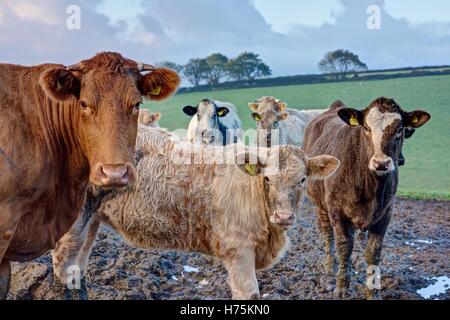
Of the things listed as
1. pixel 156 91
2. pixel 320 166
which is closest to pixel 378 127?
pixel 320 166

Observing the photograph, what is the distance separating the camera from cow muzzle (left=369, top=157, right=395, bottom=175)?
21.0ft

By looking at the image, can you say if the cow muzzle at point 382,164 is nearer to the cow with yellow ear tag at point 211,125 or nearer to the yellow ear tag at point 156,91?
the yellow ear tag at point 156,91

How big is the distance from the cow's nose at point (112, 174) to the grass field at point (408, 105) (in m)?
11.3

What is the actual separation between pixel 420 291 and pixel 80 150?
473cm

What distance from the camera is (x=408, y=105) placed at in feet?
55.7

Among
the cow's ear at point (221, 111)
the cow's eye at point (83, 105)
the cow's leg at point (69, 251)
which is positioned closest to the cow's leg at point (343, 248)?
the cow's leg at point (69, 251)

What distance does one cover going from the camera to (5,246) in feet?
13.9

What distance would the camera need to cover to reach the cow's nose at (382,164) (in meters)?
6.39

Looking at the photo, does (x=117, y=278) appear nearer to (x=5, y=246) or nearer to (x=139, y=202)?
(x=139, y=202)

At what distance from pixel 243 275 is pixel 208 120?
760 cm

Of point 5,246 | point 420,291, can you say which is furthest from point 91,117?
point 420,291

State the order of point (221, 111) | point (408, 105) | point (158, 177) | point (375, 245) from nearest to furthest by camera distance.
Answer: point (158, 177) → point (375, 245) → point (221, 111) → point (408, 105)

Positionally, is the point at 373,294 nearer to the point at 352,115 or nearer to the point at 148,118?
the point at 352,115

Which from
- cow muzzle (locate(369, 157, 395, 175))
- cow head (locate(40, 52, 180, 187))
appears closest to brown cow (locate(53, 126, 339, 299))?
cow muzzle (locate(369, 157, 395, 175))
